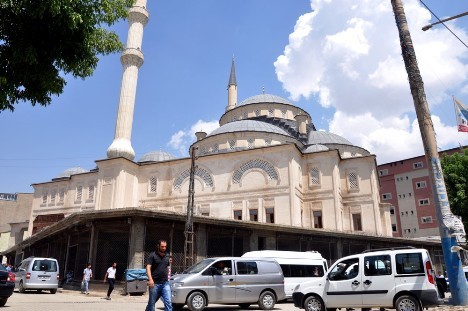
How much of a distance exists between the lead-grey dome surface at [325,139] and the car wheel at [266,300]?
31294 mm

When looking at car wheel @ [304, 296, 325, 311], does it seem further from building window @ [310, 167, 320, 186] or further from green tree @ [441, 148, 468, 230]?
building window @ [310, 167, 320, 186]

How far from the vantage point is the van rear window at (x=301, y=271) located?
13836 mm

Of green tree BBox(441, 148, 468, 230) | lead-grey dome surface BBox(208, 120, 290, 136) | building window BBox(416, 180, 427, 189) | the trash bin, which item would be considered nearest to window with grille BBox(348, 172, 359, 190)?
lead-grey dome surface BBox(208, 120, 290, 136)

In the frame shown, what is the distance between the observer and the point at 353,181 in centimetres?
3356

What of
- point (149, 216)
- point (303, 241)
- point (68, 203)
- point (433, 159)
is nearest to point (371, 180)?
point (303, 241)

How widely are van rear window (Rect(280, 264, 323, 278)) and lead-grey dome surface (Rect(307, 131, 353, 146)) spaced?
27217 mm

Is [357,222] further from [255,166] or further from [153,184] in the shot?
[153,184]

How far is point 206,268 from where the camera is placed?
10.0m

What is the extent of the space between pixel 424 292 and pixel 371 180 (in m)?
26.1

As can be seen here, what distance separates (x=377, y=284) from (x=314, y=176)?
79.6 ft

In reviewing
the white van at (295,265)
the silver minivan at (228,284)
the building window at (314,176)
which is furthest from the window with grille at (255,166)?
the silver minivan at (228,284)

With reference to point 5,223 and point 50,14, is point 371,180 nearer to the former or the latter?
point 50,14

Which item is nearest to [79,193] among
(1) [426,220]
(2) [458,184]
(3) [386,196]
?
(2) [458,184]

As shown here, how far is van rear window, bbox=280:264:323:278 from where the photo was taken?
1384cm
